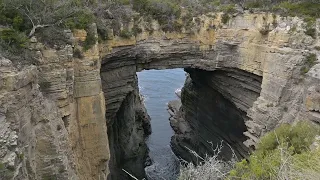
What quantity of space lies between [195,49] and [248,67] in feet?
7.94

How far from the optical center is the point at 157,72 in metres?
37.1

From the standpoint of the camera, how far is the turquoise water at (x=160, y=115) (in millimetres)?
20016

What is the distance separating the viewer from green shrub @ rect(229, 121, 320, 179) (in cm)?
568

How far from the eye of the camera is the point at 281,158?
5.49m

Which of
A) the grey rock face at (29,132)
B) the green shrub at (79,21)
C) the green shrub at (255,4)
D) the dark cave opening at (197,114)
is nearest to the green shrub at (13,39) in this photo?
the grey rock face at (29,132)

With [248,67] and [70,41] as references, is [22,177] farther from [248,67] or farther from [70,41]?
[248,67]

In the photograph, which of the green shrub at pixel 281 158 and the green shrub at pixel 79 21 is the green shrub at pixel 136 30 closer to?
the green shrub at pixel 79 21

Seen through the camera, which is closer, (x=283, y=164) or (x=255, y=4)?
(x=283, y=164)

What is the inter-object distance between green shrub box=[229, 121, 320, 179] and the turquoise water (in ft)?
28.8

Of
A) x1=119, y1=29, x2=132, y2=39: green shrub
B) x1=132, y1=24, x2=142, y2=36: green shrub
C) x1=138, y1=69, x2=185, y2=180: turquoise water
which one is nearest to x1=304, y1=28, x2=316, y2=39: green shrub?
x1=132, y1=24, x2=142, y2=36: green shrub

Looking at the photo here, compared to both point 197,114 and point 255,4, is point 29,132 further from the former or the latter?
point 197,114

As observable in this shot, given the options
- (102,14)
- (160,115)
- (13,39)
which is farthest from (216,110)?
(13,39)

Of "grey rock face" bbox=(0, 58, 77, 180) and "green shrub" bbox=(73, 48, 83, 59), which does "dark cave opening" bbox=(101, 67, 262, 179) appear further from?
"grey rock face" bbox=(0, 58, 77, 180)

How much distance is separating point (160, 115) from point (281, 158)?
21798 millimetres
